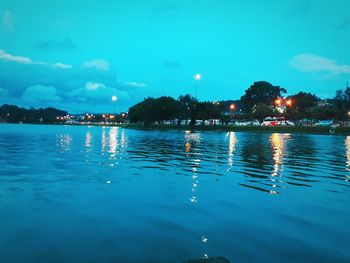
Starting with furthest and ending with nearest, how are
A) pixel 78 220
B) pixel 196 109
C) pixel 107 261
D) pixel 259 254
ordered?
pixel 196 109 < pixel 78 220 < pixel 259 254 < pixel 107 261

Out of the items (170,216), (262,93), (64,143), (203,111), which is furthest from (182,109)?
(170,216)

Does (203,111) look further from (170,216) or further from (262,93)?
(170,216)

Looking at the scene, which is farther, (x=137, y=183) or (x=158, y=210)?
(x=137, y=183)

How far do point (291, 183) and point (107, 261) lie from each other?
1188 centimetres

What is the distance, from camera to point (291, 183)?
54.8ft

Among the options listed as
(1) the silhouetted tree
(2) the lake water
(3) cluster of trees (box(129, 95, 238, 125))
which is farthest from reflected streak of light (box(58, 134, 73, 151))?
(1) the silhouetted tree

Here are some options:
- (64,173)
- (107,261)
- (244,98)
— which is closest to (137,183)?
(64,173)

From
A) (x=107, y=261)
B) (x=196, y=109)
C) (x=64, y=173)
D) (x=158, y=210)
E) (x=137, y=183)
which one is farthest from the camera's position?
(x=196, y=109)

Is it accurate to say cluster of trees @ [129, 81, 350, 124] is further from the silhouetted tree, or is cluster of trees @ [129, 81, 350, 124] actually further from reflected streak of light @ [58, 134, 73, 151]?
reflected streak of light @ [58, 134, 73, 151]

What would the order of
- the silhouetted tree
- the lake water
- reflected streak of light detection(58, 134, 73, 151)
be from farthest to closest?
the silhouetted tree
reflected streak of light detection(58, 134, 73, 151)
the lake water

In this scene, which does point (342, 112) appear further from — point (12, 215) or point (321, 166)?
point (12, 215)

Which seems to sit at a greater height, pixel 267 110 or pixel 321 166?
pixel 267 110

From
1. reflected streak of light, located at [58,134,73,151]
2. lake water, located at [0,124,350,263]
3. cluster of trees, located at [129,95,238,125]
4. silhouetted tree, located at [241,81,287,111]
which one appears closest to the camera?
lake water, located at [0,124,350,263]

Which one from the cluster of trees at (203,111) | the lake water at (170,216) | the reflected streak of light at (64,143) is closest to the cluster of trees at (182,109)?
the cluster of trees at (203,111)
